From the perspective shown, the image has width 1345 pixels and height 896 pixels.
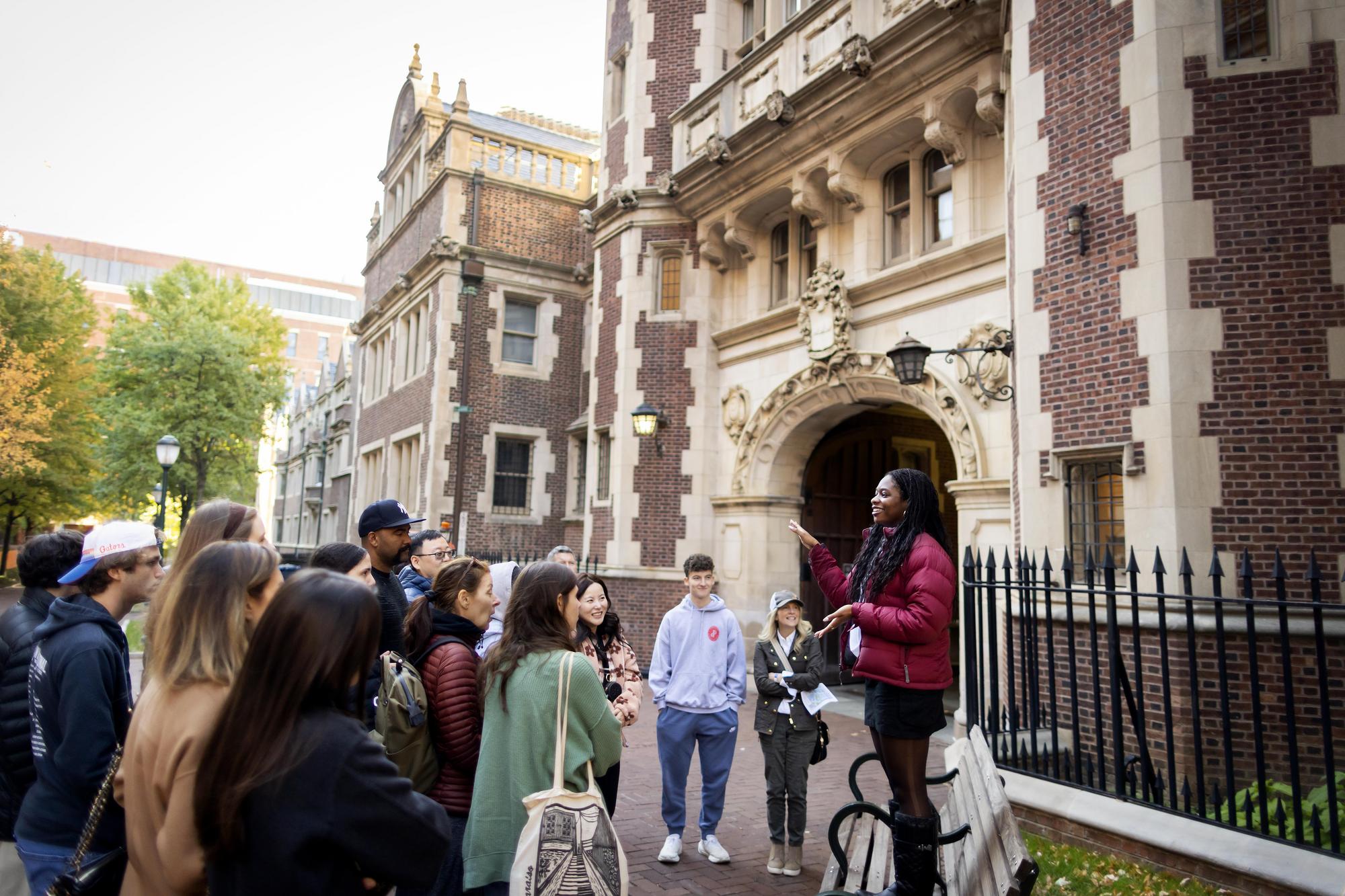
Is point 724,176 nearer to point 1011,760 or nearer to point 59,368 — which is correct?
point 1011,760

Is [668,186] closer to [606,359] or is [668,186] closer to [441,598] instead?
[606,359]

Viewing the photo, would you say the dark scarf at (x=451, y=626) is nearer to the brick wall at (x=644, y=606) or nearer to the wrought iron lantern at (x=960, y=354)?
the wrought iron lantern at (x=960, y=354)

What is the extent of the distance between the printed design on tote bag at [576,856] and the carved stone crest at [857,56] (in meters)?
9.51

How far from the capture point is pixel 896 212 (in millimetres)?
11078

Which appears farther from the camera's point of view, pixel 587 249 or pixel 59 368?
pixel 59 368

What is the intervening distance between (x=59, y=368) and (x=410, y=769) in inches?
1111


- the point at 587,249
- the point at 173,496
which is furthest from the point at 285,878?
the point at 173,496

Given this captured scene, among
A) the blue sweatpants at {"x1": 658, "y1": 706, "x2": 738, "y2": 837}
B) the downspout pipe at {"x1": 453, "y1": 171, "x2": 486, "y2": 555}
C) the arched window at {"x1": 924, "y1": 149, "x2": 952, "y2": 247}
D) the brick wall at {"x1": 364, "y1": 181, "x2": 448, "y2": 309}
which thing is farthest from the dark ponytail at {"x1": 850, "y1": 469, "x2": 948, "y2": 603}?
the brick wall at {"x1": 364, "y1": 181, "x2": 448, "y2": 309}

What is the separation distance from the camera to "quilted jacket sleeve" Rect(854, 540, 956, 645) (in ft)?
11.4

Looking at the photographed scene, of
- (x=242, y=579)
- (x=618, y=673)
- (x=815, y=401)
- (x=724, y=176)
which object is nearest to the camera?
(x=242, y=579)

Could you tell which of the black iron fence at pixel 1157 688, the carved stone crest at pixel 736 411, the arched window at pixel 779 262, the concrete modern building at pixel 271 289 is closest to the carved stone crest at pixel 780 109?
the arched window at pixel 779 262

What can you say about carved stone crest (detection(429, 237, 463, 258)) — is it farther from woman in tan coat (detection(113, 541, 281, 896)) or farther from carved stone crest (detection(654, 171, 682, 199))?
woman in tan coat (detection(113, 541, 281, 896))

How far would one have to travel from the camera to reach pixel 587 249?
20.6 meters

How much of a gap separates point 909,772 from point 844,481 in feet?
33.9
